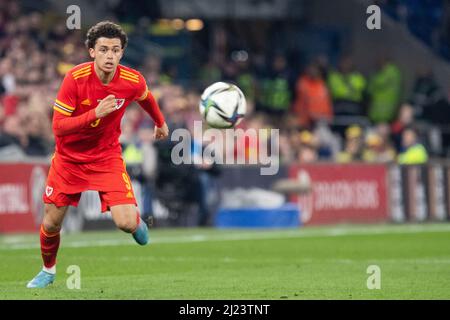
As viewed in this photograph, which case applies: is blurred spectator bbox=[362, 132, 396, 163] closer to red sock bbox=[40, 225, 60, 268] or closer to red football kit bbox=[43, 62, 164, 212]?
red football kit bbox=[43, 62, 164, 212]

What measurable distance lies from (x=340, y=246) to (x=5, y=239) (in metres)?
4.70

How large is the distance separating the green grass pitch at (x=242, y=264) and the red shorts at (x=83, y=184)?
0.79 m

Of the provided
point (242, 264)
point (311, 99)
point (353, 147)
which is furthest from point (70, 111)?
point (311, 99)

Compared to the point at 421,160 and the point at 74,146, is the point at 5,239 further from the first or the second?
the point at 421,160

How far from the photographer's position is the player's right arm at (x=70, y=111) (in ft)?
35.6

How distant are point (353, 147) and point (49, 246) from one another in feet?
47.4

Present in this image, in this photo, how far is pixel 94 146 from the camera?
38.0 ft

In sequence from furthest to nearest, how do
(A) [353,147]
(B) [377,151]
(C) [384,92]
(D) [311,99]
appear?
(C) [384,92], (D) [311,99], (A) [353,147], (B) [377,151]

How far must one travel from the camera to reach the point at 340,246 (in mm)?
17328

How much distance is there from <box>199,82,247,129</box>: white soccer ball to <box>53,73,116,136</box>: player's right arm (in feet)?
7.77

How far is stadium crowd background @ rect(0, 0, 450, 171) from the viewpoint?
22.1 m

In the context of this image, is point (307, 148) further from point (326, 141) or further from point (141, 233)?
point (141, 233)

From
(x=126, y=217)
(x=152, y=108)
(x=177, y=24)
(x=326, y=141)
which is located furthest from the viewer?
(x=177, y=24)

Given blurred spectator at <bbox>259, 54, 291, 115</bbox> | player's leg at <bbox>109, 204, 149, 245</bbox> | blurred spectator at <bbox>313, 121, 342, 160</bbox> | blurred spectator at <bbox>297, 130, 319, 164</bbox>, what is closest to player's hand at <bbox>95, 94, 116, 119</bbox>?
player's leg at <bbox>109, 204, 149, 245</bbox>
